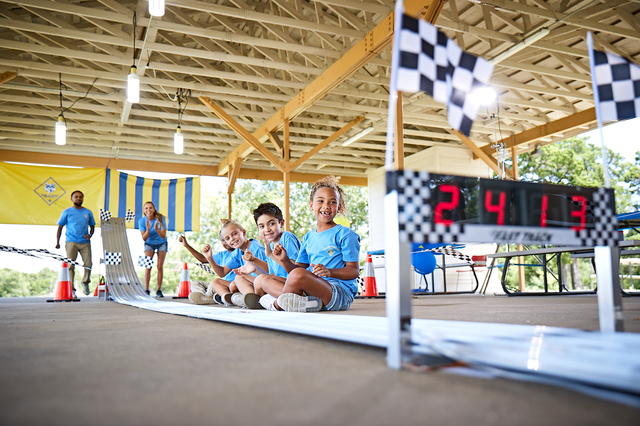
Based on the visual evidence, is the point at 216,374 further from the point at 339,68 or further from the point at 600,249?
the point at 339,68

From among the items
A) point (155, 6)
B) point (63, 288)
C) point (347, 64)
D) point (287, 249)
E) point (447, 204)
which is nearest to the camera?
point (447, 204)

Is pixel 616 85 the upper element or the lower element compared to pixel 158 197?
lower

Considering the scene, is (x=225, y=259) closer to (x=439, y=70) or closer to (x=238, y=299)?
(x=238, y=299)

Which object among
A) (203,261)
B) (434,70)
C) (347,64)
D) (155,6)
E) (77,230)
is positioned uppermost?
(347,64)

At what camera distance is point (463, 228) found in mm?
1323

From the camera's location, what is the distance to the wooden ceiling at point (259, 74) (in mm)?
6270

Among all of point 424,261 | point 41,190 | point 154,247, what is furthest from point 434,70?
point 41,190

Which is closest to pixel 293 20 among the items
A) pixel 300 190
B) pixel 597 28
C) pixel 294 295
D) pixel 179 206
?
pixel 597 28

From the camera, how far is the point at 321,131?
1099 centimetres

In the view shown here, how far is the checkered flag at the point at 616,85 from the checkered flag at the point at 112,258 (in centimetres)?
615

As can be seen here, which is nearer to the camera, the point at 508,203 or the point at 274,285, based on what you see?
the point at 508,203

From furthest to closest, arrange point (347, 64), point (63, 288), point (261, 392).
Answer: point (347, 64) → point (63, 288) → point (261, 392)

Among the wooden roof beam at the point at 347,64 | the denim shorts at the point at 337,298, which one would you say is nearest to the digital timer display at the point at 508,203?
the denim shorts at the point at 337,298

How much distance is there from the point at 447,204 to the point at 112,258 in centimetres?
612
